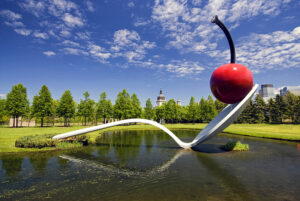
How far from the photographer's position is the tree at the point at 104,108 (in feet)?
156

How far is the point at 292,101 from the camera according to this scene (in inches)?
1994

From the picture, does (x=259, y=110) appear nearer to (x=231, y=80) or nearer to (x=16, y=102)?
(x=231, y=80)

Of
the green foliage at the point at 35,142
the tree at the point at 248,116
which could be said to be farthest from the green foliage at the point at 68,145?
the tree at the point at 248,116

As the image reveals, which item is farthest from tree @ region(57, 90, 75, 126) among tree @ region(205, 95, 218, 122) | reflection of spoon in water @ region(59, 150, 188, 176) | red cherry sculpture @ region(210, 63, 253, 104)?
tree @ region(205, 95, 218, 122)

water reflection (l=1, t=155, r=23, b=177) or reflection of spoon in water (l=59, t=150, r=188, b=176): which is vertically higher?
water reflection (l=1, t=155, r=23, b=177)

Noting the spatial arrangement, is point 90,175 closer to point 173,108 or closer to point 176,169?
point 176,169

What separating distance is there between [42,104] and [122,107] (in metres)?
19.8

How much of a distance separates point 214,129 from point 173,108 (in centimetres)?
4384

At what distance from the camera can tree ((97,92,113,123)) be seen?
47.5 metres

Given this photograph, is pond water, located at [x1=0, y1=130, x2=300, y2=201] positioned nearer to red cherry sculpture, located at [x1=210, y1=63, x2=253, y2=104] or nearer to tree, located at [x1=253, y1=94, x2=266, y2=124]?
red cherry sculpture, located at [x1=210, y1=63, x2=253, y2=104]

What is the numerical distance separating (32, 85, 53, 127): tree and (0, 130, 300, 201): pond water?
101 ft

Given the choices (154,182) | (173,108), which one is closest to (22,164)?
(154,182)

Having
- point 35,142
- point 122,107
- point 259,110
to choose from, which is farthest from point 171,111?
point 35,142

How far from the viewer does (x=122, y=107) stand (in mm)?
45688
